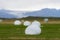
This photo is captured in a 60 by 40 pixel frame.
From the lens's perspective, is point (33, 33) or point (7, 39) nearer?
point (7, 39)

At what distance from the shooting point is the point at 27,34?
3027cm

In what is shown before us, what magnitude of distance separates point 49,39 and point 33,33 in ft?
15.7

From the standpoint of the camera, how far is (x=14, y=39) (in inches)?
1016

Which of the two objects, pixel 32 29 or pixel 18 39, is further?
pixel 32 29

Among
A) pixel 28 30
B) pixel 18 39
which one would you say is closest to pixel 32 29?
pixel 28 30

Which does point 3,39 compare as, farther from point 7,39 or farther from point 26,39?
point 26,39

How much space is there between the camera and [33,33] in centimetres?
2998

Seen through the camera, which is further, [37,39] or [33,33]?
[33,33]

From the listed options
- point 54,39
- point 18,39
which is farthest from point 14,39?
point 54,39

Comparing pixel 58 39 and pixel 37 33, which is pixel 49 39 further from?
pixel 37 33

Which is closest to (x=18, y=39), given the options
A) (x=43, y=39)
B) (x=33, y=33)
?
(x=43, y=39)

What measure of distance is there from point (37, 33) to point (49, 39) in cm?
489

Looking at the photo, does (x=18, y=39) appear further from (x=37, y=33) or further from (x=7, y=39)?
(x=37, y=33)

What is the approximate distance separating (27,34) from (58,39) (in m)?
5.67
